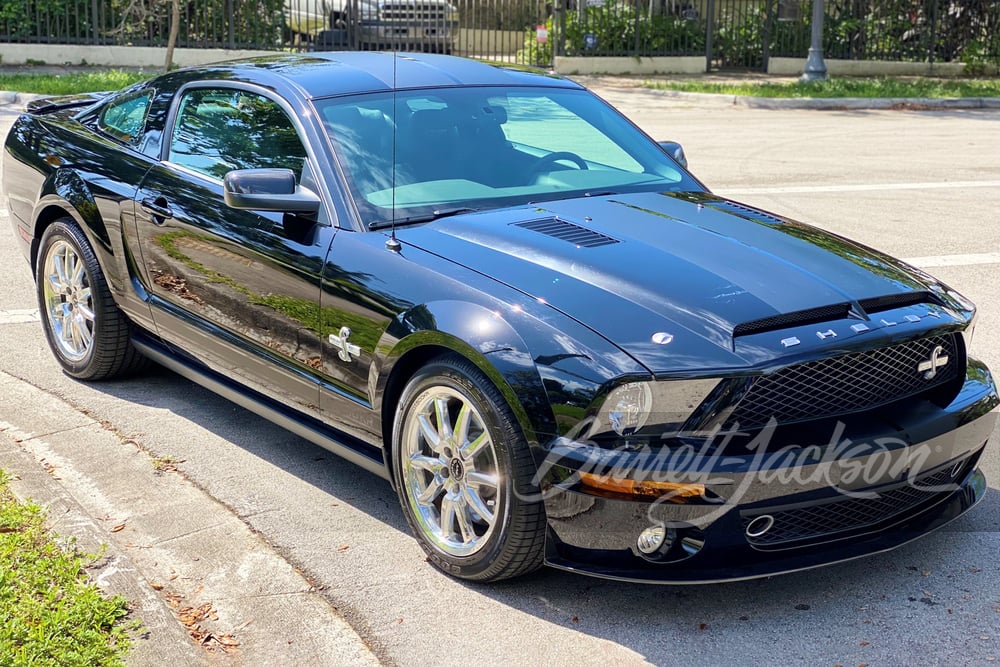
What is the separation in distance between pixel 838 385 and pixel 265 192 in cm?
218

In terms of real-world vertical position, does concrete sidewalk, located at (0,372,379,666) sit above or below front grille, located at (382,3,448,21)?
below

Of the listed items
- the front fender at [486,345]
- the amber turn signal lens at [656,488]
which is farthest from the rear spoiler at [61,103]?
the amber turn signal lens at [656,488]

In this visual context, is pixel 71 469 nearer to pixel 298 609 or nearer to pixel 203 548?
pixel 203 548

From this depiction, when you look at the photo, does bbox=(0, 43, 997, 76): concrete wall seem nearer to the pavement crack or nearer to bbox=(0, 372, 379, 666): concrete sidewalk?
bbox=(0, 372, 379, 666): concrete sidewalk

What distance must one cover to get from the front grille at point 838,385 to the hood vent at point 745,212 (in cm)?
101

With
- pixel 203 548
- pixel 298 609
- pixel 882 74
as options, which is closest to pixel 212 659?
pixel 298 609

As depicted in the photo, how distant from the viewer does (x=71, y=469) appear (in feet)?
16.3

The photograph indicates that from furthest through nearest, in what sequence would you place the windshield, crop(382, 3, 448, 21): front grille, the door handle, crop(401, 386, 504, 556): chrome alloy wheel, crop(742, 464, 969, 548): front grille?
crop(382, 3, 448, 21): front grille
the door handle
the windshield
crop(401, 386, 504, 556): chrome alloy wheel
crop(742, 464, 969, 548): front grille

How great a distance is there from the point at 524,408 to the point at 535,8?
73.8 feet

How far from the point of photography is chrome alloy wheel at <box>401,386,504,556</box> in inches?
153

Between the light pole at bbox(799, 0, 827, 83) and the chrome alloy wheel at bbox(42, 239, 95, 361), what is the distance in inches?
734

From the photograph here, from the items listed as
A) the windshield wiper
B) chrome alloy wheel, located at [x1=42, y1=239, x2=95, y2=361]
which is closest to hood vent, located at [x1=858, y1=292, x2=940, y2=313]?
the windshield wiper

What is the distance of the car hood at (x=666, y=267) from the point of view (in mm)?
3664

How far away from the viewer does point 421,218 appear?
452 cm
